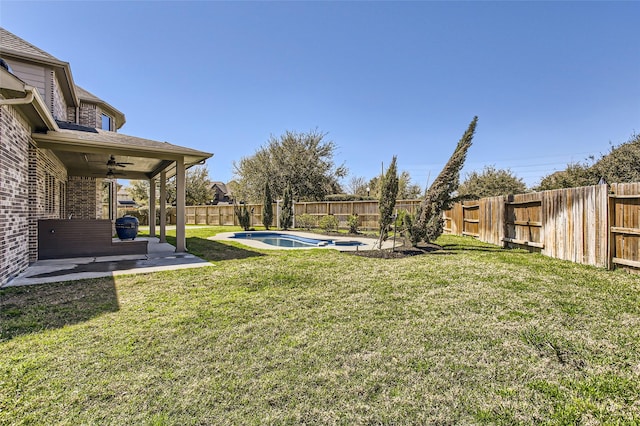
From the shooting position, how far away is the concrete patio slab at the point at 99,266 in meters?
5.84

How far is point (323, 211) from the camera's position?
812 inches

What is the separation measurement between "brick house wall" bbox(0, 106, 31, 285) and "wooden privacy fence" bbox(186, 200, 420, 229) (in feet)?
44.8

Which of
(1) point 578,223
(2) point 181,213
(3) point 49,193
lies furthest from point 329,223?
(3) point 49,193

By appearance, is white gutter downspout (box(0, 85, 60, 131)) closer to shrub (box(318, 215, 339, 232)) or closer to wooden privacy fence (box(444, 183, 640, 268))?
wooden privacy fence (box(444, 183, 640, 268))

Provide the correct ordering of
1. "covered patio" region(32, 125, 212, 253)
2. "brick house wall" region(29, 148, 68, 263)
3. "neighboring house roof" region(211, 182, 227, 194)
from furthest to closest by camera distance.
Answer: "neighboring house roof" region(211, 182, 227, 194) < "covered patio" region(32, 125, 212, 253) < "brick house wall" region(29, 148, 68, 263)

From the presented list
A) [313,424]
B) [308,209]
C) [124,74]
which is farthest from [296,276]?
[308,209]

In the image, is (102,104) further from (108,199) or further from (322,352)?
(322,352)

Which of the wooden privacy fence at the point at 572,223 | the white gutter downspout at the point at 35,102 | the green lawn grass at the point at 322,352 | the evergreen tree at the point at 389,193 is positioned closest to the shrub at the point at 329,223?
the wooden privacy fence at the point at 572,223

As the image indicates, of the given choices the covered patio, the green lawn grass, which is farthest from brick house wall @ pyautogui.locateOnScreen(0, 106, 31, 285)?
the green lawn grass

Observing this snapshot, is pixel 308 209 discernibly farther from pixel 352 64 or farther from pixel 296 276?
pixel 296 276

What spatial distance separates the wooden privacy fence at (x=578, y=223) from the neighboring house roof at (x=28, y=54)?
15.0 metres

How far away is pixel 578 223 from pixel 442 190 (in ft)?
11.5

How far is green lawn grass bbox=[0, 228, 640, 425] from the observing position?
2182 millimetres

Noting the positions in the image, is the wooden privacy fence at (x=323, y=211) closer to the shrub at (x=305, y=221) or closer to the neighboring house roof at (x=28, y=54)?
the shrub at (x=305, y=221)
